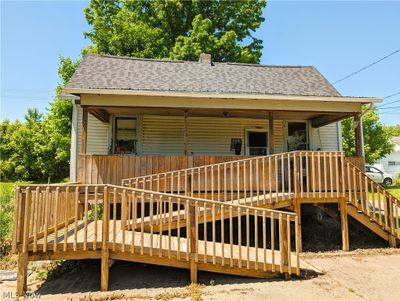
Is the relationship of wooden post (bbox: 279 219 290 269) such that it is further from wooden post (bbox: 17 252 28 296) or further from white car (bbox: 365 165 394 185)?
white car (bbox: 365 165 394 185)

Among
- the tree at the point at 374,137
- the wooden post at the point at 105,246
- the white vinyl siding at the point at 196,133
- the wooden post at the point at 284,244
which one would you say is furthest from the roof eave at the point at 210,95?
the tree at the point at 374,137

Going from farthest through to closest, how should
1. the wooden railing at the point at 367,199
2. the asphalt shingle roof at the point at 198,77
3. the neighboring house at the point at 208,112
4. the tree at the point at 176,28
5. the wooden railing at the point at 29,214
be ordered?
the tree at the point at 176,28
the asphalt shingle roof at the point at 198,77
the neighboring house at the point at 208,112
the wooden railing at the point at 367,199
the wooden railing at the point at 29,214

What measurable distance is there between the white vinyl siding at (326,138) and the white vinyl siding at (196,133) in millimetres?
1449

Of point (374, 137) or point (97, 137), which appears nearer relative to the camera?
point (97, 137)

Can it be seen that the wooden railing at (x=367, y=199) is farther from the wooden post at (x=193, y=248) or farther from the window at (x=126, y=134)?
the window at (x=126, y=134)

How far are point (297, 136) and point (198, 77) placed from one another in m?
4.84

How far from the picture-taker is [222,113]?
9828 mm

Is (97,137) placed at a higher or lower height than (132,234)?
higher

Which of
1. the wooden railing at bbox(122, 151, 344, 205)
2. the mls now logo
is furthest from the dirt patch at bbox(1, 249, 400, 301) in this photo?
the wooden railing at bbox(122, 151, 344, 205)

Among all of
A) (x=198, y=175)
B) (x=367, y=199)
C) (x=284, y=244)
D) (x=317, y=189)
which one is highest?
(x=198, y=175)

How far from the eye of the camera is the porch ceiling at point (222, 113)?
29.4 feet

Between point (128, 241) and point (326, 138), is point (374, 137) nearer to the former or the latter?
point (326, 138)

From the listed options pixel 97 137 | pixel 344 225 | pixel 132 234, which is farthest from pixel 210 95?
pixel 97 137

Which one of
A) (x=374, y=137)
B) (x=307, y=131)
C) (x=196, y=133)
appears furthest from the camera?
(x=374, y=137)
